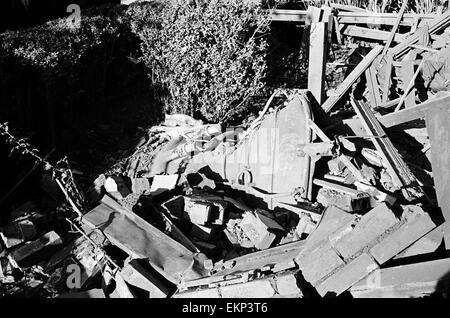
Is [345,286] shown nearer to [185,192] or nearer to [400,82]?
[185,192]

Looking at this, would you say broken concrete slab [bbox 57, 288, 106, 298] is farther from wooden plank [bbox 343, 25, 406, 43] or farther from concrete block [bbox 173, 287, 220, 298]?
wooden plank [bbox 343, 25, 406, 43]

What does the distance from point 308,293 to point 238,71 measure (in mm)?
4360

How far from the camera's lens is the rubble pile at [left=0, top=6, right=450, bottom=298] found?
402 cm

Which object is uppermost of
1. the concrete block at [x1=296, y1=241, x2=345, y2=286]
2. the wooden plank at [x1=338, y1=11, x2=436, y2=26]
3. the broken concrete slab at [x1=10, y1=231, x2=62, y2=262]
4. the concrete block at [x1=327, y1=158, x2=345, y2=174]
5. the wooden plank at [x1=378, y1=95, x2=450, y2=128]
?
the wooden plank at [x1=338, y1=11, x2=436, y2=26]

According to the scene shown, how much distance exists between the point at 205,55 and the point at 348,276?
4.63 m

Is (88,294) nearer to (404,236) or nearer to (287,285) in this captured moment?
(287,285)

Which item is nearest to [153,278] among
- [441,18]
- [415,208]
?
[415,208]

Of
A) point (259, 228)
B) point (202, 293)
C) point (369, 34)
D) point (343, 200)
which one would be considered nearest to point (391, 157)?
point (343, 200)

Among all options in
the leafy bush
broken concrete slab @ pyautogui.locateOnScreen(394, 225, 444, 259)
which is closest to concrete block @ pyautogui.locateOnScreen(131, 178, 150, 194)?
the leafy bush

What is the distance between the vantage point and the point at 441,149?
4707 millimetres

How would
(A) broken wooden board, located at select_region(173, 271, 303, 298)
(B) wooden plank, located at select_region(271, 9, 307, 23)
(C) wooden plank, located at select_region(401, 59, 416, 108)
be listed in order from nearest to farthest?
1. (A) broken wooden board, located at select_region(173, 271, 303, 298)
2. (C) wooden plank, located at select_region(401, 59, 416, 108)
3. (B) wooden plank, located at select_region(271, 9, 307, 23)

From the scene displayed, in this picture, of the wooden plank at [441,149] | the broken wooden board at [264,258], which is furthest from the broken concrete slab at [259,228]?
the wooden plank at [441,149]

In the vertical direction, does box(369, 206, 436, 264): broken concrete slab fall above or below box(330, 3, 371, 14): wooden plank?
below

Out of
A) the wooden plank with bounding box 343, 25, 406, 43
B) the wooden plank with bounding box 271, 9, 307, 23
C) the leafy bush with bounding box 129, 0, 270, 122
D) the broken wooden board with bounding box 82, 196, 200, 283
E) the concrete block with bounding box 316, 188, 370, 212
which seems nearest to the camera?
the broken wooden board with bounding box 82, 196, 200, 283
